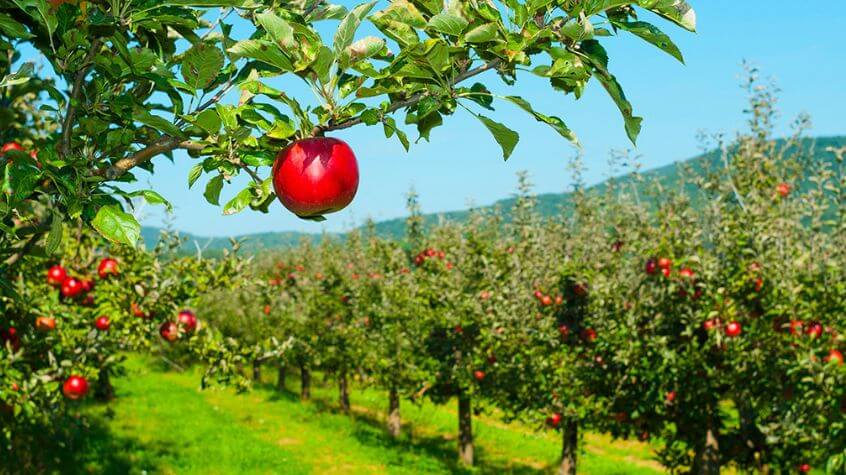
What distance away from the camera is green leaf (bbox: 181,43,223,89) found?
1.67 m

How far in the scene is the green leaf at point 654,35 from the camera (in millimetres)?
1454

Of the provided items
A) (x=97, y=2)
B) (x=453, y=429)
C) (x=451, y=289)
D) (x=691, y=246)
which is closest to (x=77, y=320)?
(x=97, y=2)

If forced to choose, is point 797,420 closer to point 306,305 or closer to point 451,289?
point 451,289

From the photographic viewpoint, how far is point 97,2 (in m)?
2.02

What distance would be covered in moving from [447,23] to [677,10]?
1.68ft

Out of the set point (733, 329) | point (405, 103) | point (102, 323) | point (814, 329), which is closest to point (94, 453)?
point (102, 323)

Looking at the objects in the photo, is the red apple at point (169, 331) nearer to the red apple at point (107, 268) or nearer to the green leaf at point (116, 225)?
the red apple at point (107, 268)

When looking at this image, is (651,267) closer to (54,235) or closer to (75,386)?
(75,386)

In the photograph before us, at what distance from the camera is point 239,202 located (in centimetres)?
186

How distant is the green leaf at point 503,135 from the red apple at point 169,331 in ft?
18.3

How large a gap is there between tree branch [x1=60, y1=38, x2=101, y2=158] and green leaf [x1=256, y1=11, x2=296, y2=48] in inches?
29.7

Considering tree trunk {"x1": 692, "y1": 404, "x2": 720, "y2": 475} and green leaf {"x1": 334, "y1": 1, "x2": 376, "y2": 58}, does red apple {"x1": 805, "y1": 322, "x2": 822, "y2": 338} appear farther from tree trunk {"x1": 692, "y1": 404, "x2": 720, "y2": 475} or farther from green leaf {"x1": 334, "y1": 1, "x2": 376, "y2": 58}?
green leaf {"x1": 334, "y1": 1, "x2": 376, "y2": 58}

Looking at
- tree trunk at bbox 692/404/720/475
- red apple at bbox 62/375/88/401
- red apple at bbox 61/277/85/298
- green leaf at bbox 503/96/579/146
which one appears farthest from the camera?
tree trunk at bbox 692/404/720/475

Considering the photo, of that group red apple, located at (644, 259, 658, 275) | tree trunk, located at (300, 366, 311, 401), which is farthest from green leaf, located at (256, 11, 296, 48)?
tree trunk, located at (300, 366, 311, 401)
